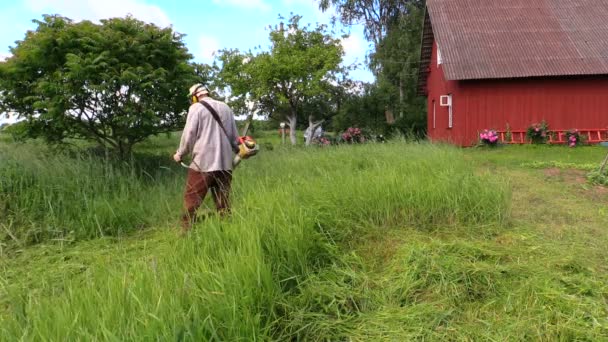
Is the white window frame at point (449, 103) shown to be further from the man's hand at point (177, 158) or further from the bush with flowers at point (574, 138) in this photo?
the man's hand at point (177, 158)

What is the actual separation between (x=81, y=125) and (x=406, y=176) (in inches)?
205

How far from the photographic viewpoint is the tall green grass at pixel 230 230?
231 cm

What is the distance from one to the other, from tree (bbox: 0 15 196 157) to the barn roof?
11323mm

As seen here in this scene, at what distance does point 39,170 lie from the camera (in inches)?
232

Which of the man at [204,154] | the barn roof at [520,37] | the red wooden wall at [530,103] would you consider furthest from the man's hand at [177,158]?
the red wooden wall at [530,103]

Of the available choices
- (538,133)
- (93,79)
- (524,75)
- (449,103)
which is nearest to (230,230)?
(93,79)

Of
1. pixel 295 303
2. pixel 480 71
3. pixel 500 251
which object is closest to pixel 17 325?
pixel 295 303

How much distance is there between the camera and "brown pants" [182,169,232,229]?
4.61 m

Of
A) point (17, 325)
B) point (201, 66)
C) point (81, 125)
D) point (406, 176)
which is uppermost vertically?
point (201, 66)

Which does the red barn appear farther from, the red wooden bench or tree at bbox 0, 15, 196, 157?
tree at bbox 0, 15, 196, 157

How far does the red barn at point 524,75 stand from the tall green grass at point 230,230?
11.0m

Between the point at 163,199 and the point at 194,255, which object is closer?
the point at 194,255

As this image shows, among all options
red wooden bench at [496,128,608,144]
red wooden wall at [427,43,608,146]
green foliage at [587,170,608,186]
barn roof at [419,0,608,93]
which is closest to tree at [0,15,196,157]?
green foliage at [587,170,608,186]

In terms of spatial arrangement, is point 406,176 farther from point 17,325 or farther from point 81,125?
point 81,125
